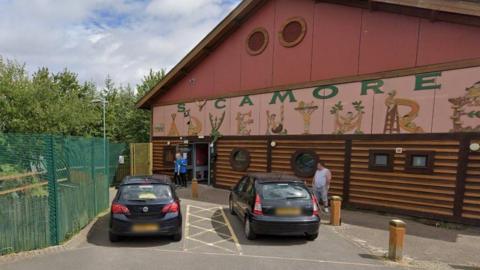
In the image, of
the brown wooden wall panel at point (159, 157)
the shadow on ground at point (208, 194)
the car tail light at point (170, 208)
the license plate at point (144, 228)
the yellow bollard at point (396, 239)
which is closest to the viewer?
the yellow bollard at point (396, 239)

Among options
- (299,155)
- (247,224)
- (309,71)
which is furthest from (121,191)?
(309,71)

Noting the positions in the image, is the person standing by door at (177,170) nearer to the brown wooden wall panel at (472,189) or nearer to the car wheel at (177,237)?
the car wheel at (177,237)

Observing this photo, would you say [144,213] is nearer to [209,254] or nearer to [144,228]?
Answer: [144,228]

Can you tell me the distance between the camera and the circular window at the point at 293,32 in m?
11.5

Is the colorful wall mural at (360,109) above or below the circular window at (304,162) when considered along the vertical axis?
above

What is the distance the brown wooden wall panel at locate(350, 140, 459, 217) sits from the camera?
8.55 meters

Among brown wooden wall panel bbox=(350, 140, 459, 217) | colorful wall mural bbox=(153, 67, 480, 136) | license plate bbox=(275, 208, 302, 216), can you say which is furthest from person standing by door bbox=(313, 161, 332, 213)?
license plate bbox=(275, 208, 302, 216)

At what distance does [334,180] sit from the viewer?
1077 cm

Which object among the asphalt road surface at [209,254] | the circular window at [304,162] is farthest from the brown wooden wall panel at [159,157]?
the asphalt road surface at [209,254]

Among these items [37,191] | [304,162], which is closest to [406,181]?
[304,162]

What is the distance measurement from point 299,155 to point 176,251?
6.74 m

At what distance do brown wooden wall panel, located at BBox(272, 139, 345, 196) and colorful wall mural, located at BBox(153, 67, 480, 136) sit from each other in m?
0.39

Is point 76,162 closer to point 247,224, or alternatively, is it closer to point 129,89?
point 247,224

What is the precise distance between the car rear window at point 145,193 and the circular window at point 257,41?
7.84m
